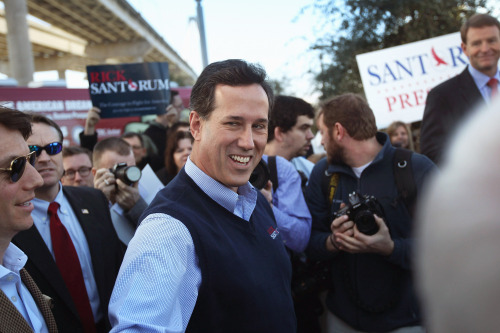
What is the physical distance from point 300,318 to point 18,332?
77.2 inches

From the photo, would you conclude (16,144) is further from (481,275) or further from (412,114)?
(412,114)

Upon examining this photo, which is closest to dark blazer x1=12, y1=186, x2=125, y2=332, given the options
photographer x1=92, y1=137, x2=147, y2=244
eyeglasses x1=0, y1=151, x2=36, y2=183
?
photographer x1=92, y1=137, x2=147, y2=244

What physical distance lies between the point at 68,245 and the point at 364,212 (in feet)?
5.01

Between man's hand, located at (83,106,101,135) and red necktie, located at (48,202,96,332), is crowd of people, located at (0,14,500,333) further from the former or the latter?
man's hand, located at (83,106,101,135)

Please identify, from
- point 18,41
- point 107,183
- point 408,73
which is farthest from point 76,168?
point 18,41

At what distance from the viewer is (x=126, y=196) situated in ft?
8.90

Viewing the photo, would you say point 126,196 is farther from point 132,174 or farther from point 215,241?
point 215,241

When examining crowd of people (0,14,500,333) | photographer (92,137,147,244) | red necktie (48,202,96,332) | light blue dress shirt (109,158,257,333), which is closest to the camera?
crowd of people (0,14,500,333)

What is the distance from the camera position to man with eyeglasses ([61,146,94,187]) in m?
3.40

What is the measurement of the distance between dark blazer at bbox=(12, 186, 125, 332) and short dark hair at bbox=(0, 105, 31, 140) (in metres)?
0.60

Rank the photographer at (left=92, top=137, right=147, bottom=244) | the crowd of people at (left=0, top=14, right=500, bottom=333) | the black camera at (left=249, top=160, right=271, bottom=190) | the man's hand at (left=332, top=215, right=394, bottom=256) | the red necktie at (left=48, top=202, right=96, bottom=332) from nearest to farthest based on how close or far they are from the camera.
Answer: the crowd of people at (left=0, top=14, right=500, bottom=333), the red necktie at (left=48, top=202, right=96, bottom=332), the man's hand at (left=332, top=215, right=394, bottom=256), the black camera at (left=249, top=160, right=271, bottom=190), the photographer at (left=92, top=137, right=147, bottom=244)

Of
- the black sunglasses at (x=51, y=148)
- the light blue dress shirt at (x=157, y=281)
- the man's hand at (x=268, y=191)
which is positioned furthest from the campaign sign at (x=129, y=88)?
the light blue dress shirt at (x=157, y=281)

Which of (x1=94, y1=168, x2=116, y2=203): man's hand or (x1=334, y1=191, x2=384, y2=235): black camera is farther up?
(x1=94, y1=168, x2=116, y2=203): man's hand

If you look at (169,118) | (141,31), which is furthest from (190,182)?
(141,31)
